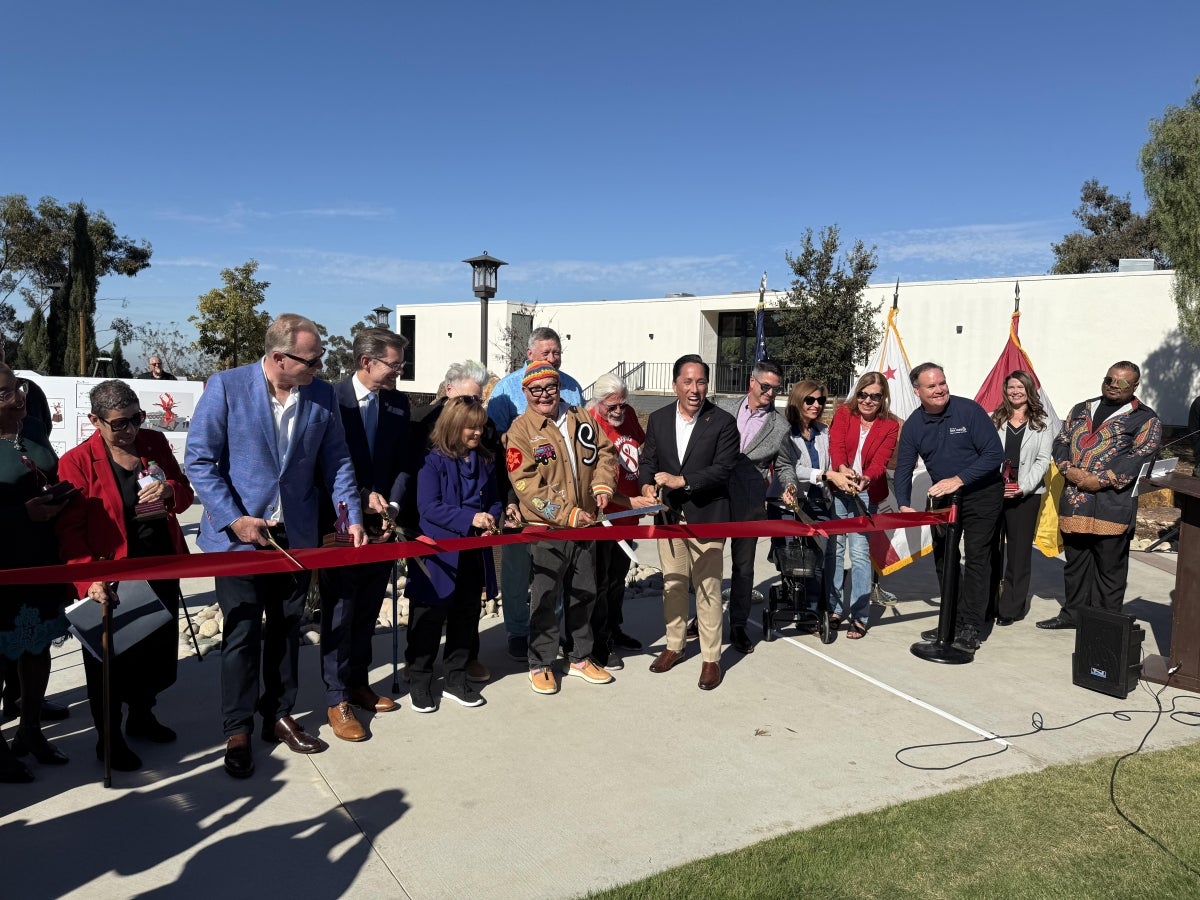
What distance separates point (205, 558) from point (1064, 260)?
5371 centimetres

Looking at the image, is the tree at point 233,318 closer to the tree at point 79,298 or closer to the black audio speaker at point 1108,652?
the tree at point 79,298

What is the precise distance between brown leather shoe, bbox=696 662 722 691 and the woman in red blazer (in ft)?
9.40

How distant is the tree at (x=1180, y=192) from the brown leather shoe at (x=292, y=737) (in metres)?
24.0

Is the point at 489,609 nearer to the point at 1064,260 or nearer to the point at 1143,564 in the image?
the point at 1143,564

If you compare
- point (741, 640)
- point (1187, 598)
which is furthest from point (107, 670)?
point (1187, 598)

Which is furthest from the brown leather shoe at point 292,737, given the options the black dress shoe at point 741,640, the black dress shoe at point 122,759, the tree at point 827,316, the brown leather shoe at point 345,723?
the tree at point 827,316

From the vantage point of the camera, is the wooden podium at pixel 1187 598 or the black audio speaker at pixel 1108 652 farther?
the wooden podium at pixel 1187 598

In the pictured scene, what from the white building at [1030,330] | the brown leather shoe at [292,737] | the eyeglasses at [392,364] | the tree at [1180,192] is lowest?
the brown leather shoe at [292,737]

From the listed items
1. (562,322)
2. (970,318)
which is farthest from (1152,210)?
(562,322)

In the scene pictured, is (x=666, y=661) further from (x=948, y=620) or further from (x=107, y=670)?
(x=107, y=670)

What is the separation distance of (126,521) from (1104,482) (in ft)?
19.9

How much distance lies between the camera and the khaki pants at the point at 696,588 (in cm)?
550

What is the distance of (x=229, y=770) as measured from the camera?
4.04 meters

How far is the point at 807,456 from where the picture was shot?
6582 mm
